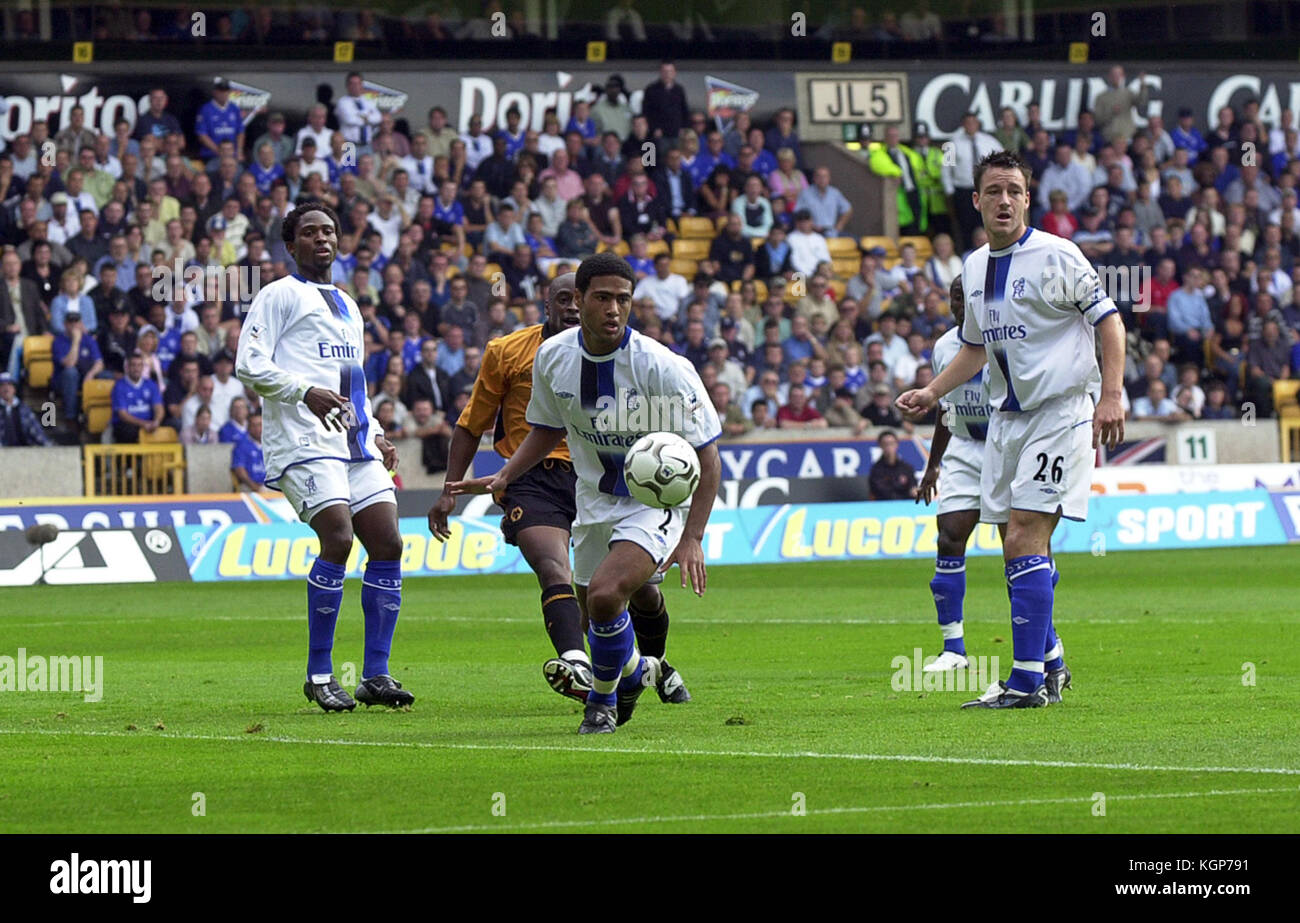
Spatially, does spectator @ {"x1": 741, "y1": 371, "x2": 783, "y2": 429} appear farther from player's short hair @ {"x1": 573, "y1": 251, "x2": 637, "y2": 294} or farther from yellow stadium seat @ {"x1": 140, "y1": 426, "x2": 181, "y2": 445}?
player's short hair @ {"x1": 573, "y1": 251, "x2": 637, "y2": 294}

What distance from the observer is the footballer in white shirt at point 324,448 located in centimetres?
1055

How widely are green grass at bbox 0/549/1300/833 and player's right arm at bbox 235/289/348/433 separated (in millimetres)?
1432

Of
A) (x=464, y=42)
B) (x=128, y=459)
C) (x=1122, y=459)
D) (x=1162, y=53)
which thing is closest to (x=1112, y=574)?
(x=1122, y=459)

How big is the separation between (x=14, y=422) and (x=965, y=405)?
549 inches

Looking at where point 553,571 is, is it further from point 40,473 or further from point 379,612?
point 40,473

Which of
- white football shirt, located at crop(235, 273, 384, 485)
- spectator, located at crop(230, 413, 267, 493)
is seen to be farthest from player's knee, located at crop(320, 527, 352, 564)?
spectator, located at crop(230, 413, 267, 493)

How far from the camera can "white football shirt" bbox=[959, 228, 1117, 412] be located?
32.9ft

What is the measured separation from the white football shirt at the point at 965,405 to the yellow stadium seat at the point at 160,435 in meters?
13.0

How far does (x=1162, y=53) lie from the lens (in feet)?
119

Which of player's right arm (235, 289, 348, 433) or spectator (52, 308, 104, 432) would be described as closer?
player's right arm (235, 289, 348, 433)

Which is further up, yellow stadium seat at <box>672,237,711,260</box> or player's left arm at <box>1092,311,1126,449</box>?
yellow stadium seat at <box>672,237,711,260</box>

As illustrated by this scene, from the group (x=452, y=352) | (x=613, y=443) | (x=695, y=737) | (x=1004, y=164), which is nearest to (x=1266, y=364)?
(x=452, y=352)
